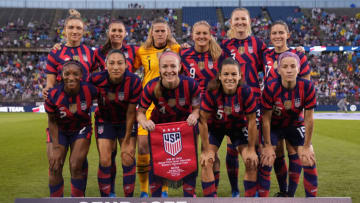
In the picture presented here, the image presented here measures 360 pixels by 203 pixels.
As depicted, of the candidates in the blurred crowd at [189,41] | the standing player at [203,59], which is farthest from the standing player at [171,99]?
the blurred crowd at [189,41]

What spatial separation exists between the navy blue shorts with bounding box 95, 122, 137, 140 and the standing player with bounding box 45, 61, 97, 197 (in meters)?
0.17

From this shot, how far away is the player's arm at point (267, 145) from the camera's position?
3.76m

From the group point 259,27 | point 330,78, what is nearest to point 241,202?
point 330,78

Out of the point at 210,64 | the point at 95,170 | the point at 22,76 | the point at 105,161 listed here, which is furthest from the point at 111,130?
the point at 22,76

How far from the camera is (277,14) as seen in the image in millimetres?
38062

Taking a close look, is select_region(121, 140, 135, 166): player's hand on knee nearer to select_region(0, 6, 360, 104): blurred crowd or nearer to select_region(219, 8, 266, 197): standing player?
select_region(219, 8, 266, 197): standing player

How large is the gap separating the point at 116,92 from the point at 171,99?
2.15 ft

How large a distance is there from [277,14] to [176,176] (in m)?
37.5

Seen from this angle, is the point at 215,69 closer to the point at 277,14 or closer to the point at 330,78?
the point at 330,78

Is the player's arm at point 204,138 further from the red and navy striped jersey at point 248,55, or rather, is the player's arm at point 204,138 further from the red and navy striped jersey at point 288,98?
the red and navy striped jersey at point 248,55

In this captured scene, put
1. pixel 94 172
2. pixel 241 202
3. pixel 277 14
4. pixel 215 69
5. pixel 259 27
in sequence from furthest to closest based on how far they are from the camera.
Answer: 1. pixel 277 14
2. pixel 259 27
3. pixel 94 172
4. pixel 215 69
5. pixel 241 202

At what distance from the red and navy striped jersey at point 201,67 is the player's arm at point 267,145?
85 centimetres

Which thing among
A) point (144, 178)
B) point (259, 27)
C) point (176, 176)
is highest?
point (259, 27)

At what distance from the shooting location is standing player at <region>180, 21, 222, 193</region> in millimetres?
4238
